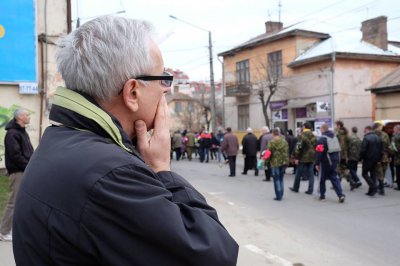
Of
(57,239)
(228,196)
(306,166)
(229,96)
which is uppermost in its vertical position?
(229,96)

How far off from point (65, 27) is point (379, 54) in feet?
68.7

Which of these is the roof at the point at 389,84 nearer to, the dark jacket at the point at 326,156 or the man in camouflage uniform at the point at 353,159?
the man in camouflage uniform at the point at 353,159

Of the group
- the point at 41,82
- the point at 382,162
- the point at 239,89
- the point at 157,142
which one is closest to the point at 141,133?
the point at 157,142

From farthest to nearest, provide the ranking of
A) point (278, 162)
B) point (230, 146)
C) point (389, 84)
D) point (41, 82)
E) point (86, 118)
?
1. point (389, 84)
2. point (230, 146)
3. point (41, 82)
4. point (278, 162)
5. point (86, 118)

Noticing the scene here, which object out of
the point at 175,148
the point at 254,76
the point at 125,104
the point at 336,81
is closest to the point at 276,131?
the point at 125,104

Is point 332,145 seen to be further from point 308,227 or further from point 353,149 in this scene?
point 308,227

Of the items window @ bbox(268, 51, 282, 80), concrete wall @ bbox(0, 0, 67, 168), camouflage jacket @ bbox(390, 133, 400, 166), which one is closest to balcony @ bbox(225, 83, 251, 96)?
window @ bbox(268, 51, 282, 80)

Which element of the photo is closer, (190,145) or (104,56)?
(104,56)

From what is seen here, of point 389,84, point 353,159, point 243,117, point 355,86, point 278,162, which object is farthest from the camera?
point 243,117

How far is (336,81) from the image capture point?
1016 inches

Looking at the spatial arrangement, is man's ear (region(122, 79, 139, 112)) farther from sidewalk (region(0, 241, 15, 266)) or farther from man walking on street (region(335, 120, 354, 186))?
man walking on street (region(335, 120, 354, 186))

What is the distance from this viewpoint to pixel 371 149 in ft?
34.0

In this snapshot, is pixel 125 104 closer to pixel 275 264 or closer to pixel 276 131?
pixel 275 264

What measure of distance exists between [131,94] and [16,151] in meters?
4.95
